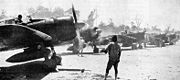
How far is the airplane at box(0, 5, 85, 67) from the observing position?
8984 mm

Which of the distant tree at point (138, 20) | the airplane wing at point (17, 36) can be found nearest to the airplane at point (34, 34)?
the airplane wing at point (17, 36)

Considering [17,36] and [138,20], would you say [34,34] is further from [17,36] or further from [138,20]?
[138,20]

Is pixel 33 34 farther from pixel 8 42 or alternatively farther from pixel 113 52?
pixel 113 52

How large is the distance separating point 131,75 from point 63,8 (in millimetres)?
113214

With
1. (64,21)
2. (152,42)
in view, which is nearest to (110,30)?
(152,42)

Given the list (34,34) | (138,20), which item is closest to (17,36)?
(34,34)

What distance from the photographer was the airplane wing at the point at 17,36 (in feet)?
29.1

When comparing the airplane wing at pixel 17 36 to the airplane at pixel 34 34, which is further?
the airplane at pixel 34 34

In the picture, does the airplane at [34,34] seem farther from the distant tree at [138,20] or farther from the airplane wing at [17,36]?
the distant tree at [138,20]

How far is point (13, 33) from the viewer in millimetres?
8969

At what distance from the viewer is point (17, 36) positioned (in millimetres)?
9086

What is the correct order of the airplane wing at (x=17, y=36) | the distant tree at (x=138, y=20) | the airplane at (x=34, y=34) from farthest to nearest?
1. the distant tree at (x=138, y=20)
2. the airplane at (x=34, y=34)
3. the airplane wing at (x=17, y=36)

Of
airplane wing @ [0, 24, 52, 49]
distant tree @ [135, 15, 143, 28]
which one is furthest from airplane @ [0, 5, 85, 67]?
distant tree @ [135, 15, 143, 28]

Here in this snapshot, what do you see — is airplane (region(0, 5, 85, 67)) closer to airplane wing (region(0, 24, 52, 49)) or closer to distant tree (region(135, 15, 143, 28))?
airplane wing (region(0, 24, 52, 49))
